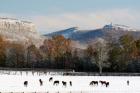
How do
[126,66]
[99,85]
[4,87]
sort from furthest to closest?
[126,66]
[99,85]
[4,87]

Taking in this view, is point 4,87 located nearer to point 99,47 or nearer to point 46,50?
point 99,47

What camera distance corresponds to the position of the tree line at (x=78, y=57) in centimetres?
10650

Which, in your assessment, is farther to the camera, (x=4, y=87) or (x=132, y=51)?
(x=132, y=51)

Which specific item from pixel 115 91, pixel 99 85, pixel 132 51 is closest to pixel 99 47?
Answer: pixel 132 51

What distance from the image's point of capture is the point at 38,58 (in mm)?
125375

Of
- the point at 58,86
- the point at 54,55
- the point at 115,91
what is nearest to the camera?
the point at 115,91

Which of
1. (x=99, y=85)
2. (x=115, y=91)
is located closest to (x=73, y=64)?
(x=99, y=85)

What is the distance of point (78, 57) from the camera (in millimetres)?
121562

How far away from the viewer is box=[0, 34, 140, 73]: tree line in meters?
106

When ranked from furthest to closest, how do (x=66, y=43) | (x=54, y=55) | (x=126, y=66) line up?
(x=66, y=43)
(x=54, y=55)
(x=126, y=66)

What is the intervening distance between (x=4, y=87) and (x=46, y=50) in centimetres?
8692

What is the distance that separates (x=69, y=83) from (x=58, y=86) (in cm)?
325

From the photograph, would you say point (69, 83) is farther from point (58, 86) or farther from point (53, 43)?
point (53, 43)

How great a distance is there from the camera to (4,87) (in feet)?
150
